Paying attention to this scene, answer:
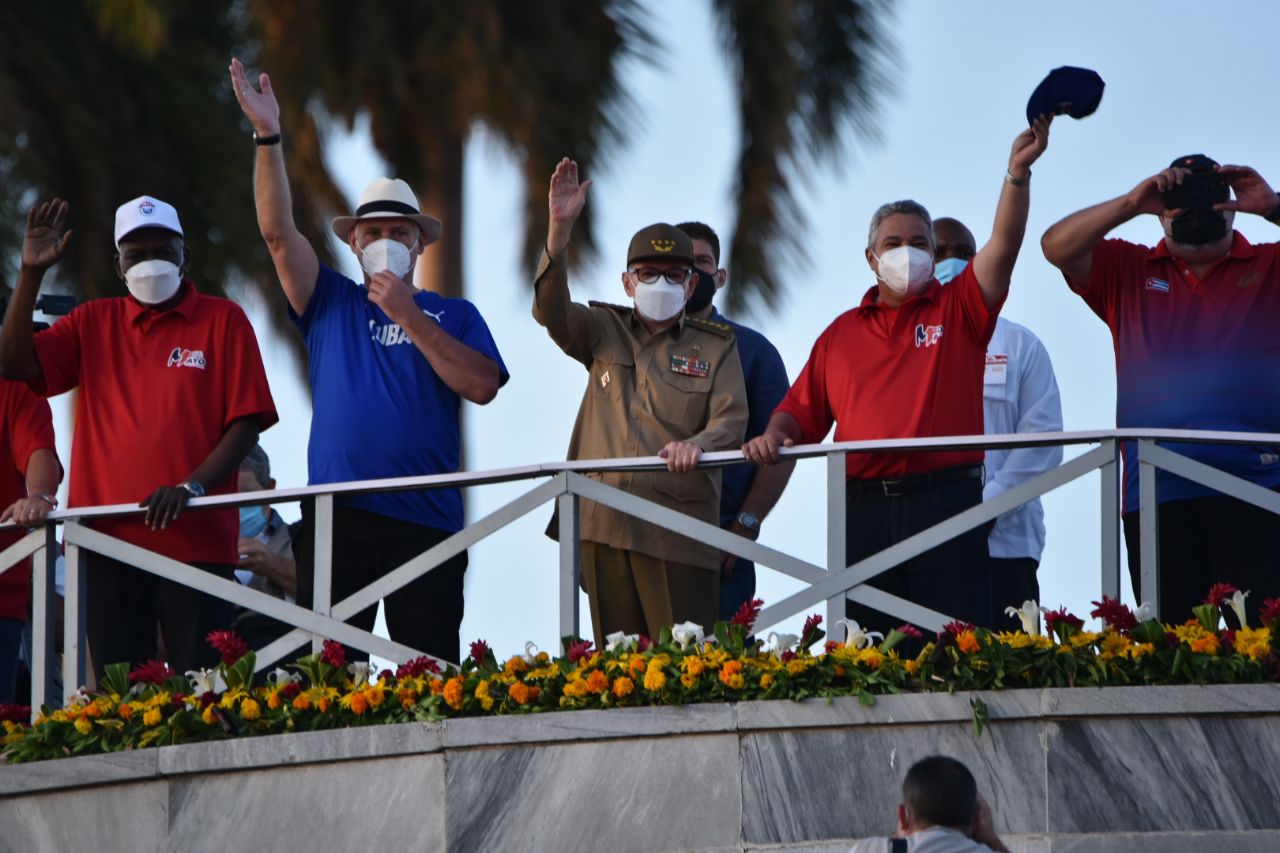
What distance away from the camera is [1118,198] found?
9125 mm

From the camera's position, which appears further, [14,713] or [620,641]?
[14,713]

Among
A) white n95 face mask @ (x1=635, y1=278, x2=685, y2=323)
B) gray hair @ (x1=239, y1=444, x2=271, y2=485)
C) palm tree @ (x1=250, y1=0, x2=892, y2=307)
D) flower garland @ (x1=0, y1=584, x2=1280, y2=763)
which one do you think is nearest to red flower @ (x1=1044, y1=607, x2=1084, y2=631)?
flower garland @ (x1=0, y1=584, x2=1280, y2=763)

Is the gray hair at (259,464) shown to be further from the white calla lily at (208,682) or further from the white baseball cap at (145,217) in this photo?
the white calla lily at (208,682)

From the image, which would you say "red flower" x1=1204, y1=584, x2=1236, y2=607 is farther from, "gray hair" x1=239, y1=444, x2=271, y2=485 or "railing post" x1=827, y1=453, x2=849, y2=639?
"gray hair" x1=239, y1=444, x2=271, y2=485

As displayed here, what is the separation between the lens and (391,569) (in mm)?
9242

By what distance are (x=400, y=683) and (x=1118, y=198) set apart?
9.91ft

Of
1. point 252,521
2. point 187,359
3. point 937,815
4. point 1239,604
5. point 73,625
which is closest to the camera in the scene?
point 937,815

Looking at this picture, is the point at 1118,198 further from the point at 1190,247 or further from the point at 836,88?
the point at 836,88

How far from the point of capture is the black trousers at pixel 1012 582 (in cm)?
923

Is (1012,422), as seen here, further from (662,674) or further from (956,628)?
(662,674)

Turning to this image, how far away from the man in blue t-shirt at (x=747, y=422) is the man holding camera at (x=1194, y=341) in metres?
1.25

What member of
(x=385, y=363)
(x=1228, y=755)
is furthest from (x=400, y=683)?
(x=1228, y=755)

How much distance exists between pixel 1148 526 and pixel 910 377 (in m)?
1.05

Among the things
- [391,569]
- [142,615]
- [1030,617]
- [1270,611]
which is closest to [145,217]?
[142,615]
